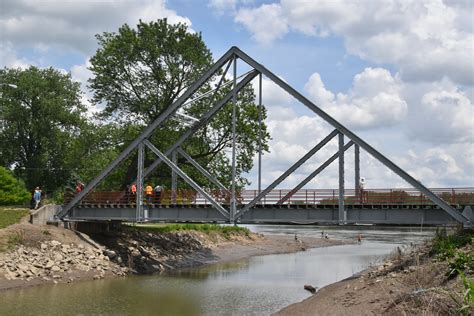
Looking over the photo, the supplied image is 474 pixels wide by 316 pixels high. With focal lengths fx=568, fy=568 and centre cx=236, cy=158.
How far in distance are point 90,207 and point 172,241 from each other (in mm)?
9629

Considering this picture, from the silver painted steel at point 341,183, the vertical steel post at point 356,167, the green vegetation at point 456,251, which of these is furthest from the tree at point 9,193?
the green vegetation at point 456,251

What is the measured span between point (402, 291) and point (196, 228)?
36436 millimetres

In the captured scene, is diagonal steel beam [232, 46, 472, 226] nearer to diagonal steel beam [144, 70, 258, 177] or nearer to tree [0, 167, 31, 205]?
diagonal steel beam [144, 70, 258, 177]

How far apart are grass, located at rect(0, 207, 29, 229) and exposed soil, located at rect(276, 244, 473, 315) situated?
2093 centimetres

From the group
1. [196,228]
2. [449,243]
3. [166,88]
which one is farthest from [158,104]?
[449,243]

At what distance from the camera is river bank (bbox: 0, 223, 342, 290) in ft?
106

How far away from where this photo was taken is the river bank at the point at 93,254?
1271 inches

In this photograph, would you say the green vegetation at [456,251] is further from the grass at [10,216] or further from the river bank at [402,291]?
the grass at [10,216]

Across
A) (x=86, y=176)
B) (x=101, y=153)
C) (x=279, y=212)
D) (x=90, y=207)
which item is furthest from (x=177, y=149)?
(x=86, y=176)

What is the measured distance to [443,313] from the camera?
16750 millimetres

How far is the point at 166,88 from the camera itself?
49000 millimetres

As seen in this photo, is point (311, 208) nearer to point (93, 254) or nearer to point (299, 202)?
point (299, 202)

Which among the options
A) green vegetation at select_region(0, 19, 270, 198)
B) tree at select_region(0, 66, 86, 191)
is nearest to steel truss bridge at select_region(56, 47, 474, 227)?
green vegetation at select_region(0, 19, 270, 198)

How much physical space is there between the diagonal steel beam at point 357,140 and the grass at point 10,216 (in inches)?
724
